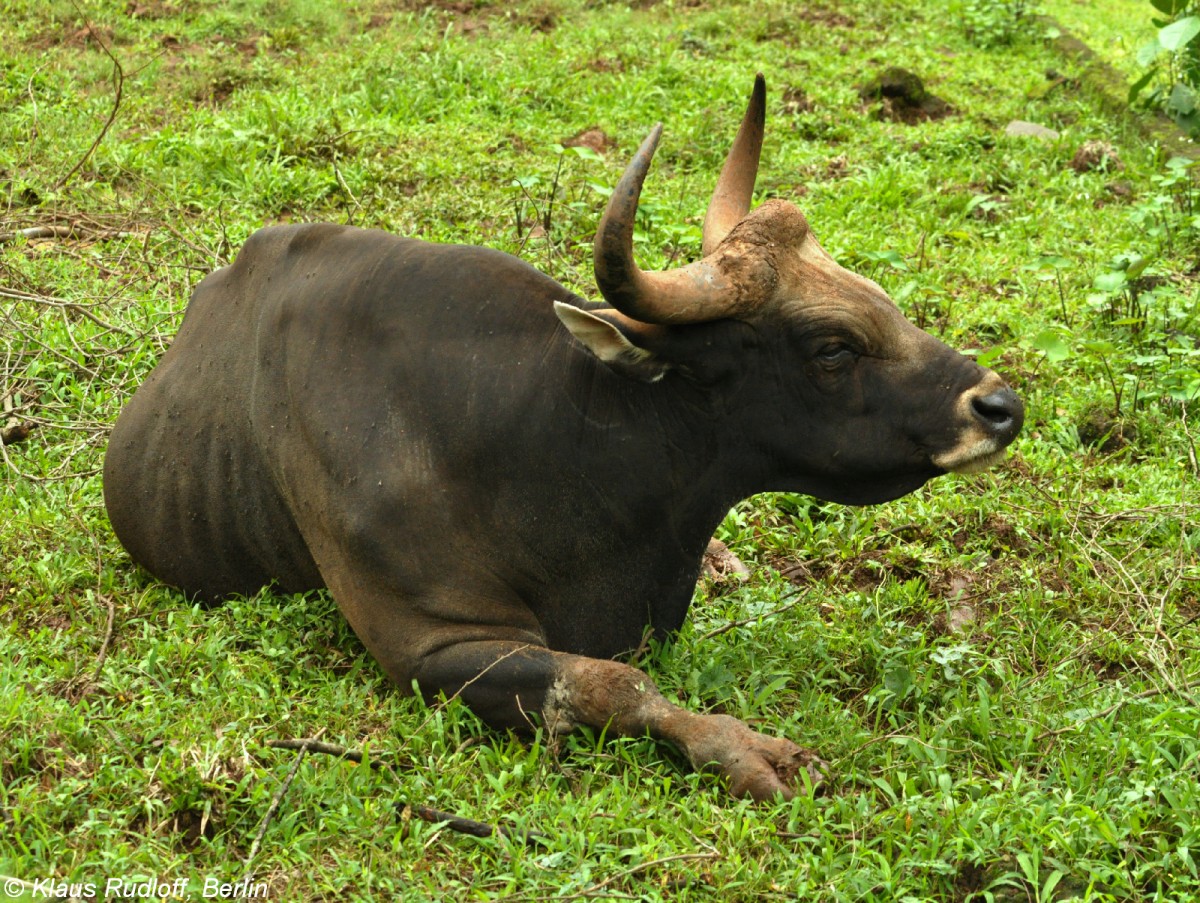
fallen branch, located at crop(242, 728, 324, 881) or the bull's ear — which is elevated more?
the bull's ear

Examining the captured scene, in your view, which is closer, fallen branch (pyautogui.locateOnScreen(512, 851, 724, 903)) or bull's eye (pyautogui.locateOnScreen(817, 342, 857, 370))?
→ fallen branch (pyautogui.locateOnScreen(512, 851, 724, 903))

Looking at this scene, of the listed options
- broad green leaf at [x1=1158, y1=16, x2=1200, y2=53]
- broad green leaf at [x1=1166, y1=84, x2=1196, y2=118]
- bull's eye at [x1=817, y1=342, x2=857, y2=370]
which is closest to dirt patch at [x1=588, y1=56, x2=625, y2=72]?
broad green leaf at [x1=1166, y1=84, x2=1196, y2=118]

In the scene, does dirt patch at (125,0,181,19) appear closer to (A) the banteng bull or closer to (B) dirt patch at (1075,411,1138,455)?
(A) the banteng bull

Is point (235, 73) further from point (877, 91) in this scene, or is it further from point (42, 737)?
point (42, 737)

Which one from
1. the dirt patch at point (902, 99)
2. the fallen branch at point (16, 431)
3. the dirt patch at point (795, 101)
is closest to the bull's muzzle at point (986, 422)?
the fallen branch at point (16, 431)

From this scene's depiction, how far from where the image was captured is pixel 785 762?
12.9ft

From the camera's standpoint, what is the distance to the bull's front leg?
12.9 ft

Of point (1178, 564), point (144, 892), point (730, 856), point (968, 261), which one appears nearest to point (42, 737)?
point (144, 892)

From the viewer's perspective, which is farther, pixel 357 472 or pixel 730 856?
pixel 357 472

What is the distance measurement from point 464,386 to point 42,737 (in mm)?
1497

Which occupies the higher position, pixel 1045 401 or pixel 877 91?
pixel 877 91

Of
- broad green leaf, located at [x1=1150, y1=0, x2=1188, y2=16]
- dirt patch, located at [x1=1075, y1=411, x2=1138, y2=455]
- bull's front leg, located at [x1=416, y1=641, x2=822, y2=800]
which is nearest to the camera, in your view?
bull's front leg, located at [x1=416, y1=641, x2=822, y2=800]

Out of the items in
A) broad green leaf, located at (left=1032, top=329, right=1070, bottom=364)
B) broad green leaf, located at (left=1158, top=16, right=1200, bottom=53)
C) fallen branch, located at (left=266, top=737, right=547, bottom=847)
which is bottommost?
fallen branch, located at (left=266, top=737, right=547, bottom=847)

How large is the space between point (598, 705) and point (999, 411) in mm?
1372
